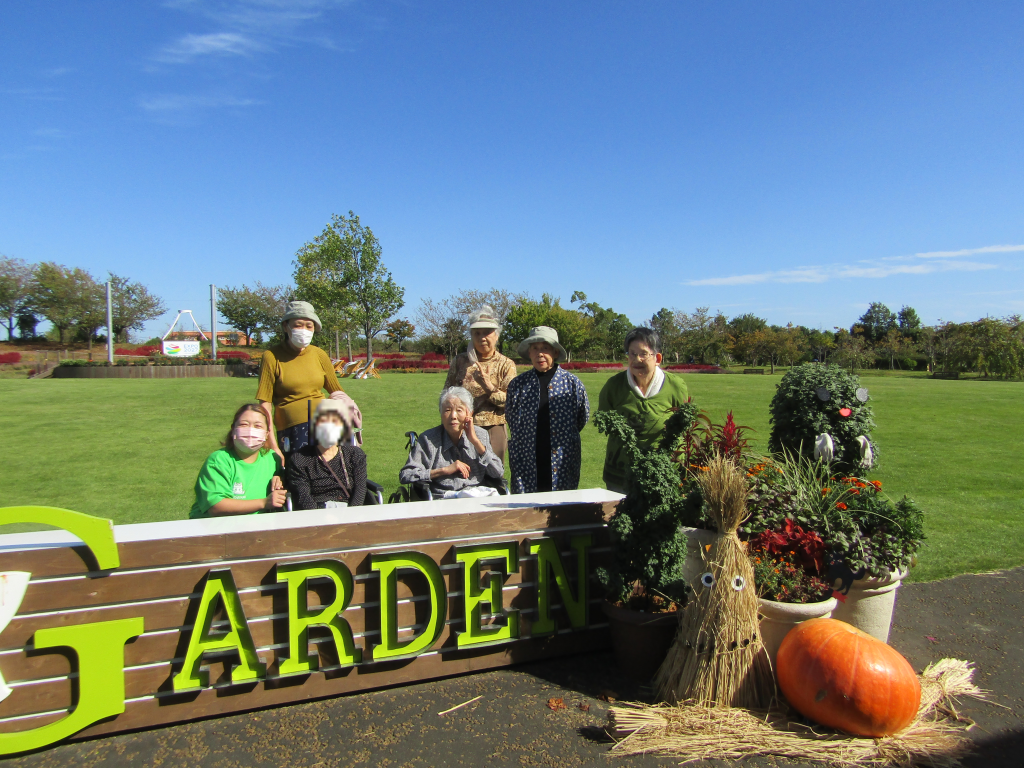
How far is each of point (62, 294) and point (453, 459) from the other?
226 ft

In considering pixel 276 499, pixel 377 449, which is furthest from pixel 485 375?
pixel 377 449

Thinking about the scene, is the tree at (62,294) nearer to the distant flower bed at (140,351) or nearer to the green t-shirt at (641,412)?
the distant flower bed at (140,351)

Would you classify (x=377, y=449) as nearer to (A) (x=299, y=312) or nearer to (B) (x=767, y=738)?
(A) (x=299, y=312)

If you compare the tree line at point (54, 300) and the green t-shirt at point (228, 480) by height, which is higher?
the tree line at point (54, 300)

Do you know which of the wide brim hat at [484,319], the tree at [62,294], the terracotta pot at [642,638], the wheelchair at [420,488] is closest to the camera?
the terracotta pot at [642,638]

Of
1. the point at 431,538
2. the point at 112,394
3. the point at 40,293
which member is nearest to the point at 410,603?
the point at 431,538

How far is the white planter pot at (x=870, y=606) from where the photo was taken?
3305 millimetres

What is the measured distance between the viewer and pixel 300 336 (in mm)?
3742

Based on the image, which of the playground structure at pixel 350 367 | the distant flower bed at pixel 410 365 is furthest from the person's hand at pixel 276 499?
the distant flower bed at pixel 410 365

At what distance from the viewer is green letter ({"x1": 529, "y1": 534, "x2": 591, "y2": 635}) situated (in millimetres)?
3387

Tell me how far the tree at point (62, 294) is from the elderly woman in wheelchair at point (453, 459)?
68.0m

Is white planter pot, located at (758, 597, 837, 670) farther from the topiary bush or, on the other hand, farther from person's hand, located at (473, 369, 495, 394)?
person's hand, located at (473, 369, 495, 394)

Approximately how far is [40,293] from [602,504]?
72.5 m

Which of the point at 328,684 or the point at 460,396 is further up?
the point at 460,396
